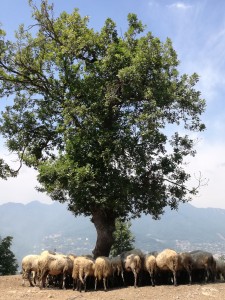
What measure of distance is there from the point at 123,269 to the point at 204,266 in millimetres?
4959

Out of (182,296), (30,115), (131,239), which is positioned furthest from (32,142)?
(131,239)

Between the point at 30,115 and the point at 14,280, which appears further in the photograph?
the point at 30,115

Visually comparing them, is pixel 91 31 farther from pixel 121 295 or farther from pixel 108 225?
pixel 121 295

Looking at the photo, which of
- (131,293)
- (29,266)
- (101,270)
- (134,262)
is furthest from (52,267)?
(131,293)

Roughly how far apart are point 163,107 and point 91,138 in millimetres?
5762

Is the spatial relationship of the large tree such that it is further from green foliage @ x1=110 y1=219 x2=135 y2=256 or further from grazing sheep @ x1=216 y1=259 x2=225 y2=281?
green foliage @ x1=110 y1=219 x2=135 y2=256

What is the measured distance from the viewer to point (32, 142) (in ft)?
99.6

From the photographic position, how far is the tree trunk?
85.1 ft

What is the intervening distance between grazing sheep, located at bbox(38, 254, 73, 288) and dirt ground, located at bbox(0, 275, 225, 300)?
92 centimetres

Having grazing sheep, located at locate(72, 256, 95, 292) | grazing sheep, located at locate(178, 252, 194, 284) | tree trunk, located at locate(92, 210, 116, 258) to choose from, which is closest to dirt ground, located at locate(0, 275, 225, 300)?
grazing sheep, located at locate(72, 256, 95, 292)

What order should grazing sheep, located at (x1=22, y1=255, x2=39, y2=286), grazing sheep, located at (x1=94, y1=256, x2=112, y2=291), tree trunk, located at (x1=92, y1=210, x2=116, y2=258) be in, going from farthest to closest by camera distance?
1. tree trunk, located at (x1=92, y1=210, x2=116, y2=258)
2. grazing sheep, located at (x1=22, y1=255, x2=39, y2=286)
3. grazing sheep, located at (x1=94, y1=256, x2=112, y2=291)

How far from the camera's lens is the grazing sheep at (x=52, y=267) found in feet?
70.0

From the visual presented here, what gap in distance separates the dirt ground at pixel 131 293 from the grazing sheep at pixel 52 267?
924 millimetres

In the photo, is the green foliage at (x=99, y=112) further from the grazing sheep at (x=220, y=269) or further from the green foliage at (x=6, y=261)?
the green foliage at (x=6, y=261)
